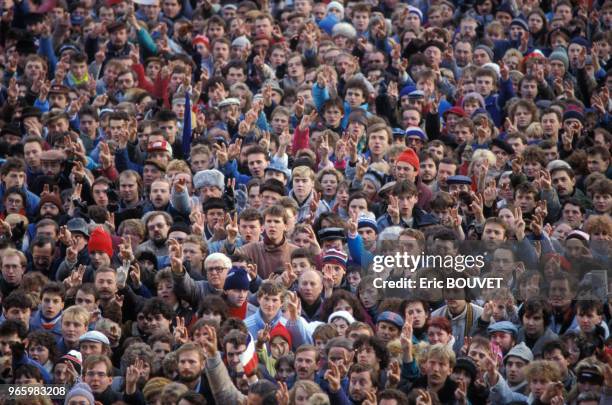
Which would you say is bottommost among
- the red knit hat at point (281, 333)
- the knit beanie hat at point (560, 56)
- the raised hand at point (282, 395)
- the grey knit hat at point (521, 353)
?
the raised hand at point (282, 395)

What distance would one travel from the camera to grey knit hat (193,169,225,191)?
17484 mm

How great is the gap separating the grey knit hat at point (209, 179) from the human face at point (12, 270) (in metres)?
1.94

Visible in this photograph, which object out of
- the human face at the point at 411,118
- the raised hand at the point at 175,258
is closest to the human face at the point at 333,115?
the human face at the point at 411,118

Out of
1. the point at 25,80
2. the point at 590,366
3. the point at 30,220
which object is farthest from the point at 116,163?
the point at 590,366

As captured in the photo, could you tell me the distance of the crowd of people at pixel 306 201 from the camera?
14531mm

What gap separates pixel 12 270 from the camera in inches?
A: 647

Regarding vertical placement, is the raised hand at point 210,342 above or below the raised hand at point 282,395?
above

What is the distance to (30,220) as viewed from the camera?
17609mm

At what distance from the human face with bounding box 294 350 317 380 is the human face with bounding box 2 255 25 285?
3.12 m

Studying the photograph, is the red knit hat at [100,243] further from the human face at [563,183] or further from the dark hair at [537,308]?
the human face at [563,183]

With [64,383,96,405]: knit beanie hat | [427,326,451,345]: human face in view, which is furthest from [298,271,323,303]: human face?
[64,383,96,405]: knit beanie hat

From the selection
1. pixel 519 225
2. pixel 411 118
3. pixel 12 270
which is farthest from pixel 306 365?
pixel 411 118

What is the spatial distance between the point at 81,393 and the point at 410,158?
4704mm

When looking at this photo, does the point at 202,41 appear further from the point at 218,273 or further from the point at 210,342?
the point at 210,342
